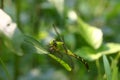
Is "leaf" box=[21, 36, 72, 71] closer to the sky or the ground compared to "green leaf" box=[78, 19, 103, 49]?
closer to the sky

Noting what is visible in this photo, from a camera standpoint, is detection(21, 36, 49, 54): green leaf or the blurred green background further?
the blurred green background

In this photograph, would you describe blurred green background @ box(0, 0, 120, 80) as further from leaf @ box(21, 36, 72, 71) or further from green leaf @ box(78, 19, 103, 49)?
leaf @ box(21, 36, 72, 71)

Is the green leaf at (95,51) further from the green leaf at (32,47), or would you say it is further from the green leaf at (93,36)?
the green leaf at (32,47)

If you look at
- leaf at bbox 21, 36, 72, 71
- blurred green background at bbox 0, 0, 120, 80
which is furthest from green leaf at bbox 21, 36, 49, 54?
blurred green background at bbox 0, 0, 120, 80

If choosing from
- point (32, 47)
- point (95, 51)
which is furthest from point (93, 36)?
point (32, 47)

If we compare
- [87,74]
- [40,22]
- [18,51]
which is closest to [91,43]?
[87,74]

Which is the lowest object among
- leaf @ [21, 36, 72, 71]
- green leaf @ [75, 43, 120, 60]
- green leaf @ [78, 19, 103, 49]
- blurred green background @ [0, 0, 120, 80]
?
blurred green background @ [0, 0, 120, 80]

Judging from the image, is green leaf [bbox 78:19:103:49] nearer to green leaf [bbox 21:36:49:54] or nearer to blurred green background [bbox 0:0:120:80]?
blurred green background [bbox 0:0:120:80]

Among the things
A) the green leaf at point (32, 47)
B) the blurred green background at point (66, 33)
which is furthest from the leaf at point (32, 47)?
the blurred green background at point (66, 33)
